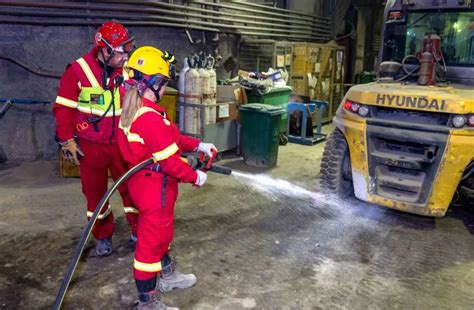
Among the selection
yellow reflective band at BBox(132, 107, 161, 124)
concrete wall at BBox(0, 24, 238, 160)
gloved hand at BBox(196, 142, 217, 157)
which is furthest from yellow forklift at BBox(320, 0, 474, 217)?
concrete wall at BBox(0, 24, 238, 160)

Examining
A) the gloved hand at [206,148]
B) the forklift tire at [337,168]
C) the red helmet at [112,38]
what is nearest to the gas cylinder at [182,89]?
the forklift tire at [337,168]

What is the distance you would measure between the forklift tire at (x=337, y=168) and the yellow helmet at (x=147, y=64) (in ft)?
9.18

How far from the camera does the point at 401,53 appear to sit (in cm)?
552

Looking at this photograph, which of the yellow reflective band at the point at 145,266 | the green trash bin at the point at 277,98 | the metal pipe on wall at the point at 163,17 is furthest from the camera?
the green trash bin at the point at 277,98

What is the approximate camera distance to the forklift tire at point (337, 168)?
16.2 feet

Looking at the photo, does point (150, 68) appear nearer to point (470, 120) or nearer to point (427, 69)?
point (470, 120)

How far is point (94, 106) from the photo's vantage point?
11.3 feet

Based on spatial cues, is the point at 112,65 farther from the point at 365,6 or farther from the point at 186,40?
the point at 365,6

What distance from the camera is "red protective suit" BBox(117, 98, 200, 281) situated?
103 inches

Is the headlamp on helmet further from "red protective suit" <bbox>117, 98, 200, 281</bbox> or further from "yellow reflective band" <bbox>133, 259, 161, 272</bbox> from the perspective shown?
"yellow reflective band" <bbox>133, 259, 161, 272</bbox>

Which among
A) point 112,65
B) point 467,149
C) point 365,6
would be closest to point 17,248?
point 112,65

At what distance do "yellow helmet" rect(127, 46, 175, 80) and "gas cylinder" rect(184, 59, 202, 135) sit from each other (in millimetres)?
3747

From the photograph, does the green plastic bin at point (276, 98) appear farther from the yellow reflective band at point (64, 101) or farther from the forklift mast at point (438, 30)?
the yellow reflective band at point (64, 101)

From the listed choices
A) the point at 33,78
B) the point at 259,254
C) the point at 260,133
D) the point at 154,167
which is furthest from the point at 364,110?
the point at 33,78
